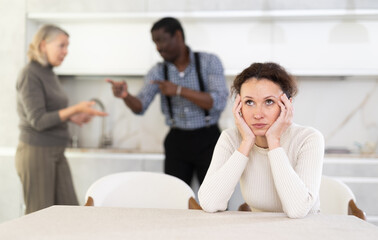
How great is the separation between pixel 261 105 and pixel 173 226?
2.16ft

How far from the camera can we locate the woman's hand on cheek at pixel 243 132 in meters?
1.49

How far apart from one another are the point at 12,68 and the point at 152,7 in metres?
1.32

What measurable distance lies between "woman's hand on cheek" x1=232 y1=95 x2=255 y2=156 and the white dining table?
28 centimetres

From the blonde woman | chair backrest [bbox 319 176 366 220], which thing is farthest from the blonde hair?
chair backrest [bbox 319 176 366 220]

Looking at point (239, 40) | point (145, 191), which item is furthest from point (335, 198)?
point (239, 40)

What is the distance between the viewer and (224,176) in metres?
1.44

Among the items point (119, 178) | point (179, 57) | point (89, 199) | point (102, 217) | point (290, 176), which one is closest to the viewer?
point (102, 217)

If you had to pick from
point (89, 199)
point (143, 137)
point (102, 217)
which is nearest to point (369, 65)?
point (143, 137)

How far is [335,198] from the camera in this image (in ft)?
5.83

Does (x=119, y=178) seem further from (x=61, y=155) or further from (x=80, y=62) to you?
(x=80, y=62)

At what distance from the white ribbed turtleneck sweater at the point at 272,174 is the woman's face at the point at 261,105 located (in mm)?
97

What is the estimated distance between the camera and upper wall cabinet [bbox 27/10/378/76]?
11.3 ft

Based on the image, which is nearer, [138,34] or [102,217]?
[102,217]

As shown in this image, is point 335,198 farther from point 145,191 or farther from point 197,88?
point 197,88
